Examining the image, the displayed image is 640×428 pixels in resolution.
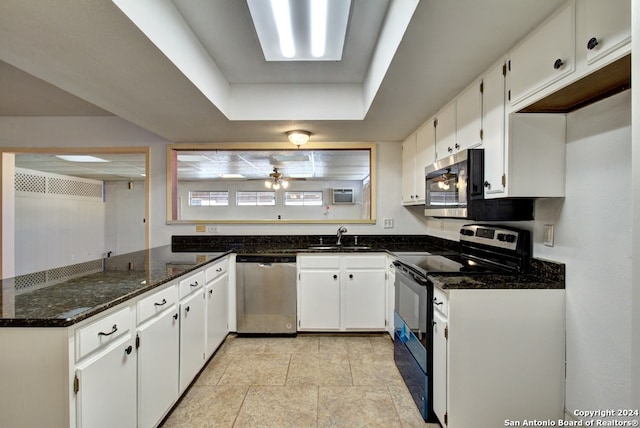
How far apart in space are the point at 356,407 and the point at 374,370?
18.9 inches

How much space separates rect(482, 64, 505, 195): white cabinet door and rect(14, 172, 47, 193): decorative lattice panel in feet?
22.0

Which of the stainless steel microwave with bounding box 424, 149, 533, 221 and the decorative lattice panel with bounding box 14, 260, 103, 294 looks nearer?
the decorative lattice panel with bounding box 14, 260, 103, 294

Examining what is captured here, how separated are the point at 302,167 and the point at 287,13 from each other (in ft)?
14.3

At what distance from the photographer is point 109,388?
1210 mm

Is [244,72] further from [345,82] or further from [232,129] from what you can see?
[345,82]

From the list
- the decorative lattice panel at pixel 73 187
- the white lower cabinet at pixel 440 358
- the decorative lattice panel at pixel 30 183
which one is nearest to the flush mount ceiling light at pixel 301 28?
the white lower cabinet at pixel 440 358

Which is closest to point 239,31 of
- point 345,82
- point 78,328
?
point 345,82

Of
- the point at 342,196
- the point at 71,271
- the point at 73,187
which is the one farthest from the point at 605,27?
the point at 73,187

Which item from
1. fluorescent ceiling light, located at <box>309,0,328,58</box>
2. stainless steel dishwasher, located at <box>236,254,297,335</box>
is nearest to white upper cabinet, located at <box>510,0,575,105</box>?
fluorescent ceiling light, located at <box>309,0,328,58</box>

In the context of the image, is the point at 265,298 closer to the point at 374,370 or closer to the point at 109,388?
the point at 374,370

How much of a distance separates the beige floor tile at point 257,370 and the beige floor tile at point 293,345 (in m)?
0.10

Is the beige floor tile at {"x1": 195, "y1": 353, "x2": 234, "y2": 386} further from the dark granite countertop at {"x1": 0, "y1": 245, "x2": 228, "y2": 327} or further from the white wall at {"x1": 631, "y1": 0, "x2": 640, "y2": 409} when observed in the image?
the white wall at {"x1": 631, "y1": 0, "x2": 640, "y2": 409}

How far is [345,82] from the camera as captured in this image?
2.47m

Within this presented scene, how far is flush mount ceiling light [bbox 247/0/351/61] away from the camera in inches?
57.7
